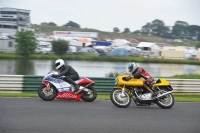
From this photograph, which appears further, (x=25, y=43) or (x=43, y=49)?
(x=43, y=49)

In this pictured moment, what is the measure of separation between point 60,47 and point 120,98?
16.9 meters

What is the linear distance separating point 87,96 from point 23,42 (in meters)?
15.7

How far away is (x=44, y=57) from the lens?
2652 centimetres

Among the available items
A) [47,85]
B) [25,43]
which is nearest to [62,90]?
[47,85]

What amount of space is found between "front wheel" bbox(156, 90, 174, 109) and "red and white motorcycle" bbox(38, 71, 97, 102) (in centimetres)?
240

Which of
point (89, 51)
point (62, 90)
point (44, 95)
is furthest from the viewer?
point (89, 51)

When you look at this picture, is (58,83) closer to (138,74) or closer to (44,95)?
(44,95)

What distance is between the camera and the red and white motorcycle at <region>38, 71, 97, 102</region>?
39.0 feet

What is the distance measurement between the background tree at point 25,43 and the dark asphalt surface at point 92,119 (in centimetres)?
1473

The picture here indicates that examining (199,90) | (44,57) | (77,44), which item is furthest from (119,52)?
(199,90)

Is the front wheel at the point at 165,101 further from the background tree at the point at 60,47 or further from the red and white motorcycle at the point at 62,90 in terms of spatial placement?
the background tree at the point at 60,47

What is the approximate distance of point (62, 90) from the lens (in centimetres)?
1217

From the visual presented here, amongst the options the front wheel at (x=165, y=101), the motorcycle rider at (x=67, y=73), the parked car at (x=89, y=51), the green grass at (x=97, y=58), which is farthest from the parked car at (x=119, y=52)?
the front wheel at (x=165, y=101)

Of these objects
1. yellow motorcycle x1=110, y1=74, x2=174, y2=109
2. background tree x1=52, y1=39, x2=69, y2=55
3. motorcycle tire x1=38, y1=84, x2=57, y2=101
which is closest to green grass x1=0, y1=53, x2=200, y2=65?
background tree x1=52, y1=39, x2=69, y2=55
